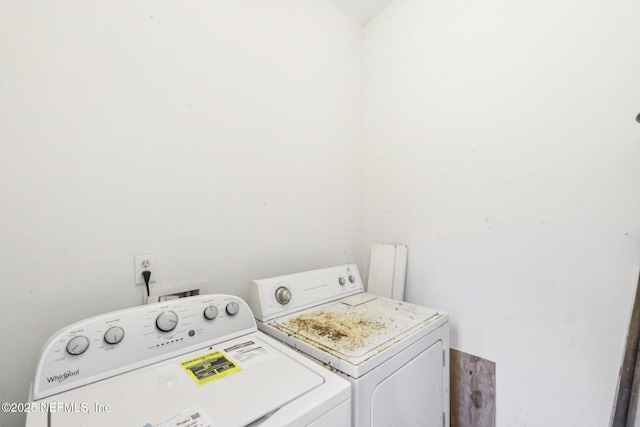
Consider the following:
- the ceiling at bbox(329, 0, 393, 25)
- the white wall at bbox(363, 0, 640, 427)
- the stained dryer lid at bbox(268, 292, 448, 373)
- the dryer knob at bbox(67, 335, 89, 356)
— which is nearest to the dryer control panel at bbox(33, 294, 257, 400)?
the dryer knob at bbox(67, 335, 89, 356)

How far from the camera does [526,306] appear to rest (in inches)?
46.8

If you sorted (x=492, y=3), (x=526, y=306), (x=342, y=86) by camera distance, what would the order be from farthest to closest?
(x=342, y=86) → (x=492, y=3) → (x=526, y=306)

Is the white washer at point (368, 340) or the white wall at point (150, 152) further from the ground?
the white wall at point (150, 152)

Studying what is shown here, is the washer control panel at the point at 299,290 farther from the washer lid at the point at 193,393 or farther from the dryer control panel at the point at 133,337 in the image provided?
the washer lid at the point at 193,393

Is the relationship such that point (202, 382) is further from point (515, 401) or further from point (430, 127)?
point (430, 127)

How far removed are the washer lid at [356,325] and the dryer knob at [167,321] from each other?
38 cm

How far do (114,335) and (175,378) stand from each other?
0.23 metres

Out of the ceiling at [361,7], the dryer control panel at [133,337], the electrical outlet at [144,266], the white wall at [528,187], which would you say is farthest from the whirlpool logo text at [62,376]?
the ceiling at [361,7]

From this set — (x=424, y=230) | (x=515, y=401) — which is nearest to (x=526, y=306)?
(x=515, y=401)

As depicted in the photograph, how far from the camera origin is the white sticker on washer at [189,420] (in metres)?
0.60

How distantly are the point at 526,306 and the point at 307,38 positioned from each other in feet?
5.81

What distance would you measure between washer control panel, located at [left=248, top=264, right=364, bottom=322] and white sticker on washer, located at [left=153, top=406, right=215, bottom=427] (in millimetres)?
540

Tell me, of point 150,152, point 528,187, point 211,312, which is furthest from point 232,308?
point 528,187

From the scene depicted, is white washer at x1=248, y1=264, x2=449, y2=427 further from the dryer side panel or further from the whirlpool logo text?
the whirlpool logo text
